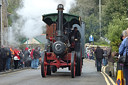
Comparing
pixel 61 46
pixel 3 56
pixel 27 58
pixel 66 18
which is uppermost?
pixel 66 18

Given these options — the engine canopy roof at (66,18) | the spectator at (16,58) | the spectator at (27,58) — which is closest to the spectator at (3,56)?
the spectator at (16,58)

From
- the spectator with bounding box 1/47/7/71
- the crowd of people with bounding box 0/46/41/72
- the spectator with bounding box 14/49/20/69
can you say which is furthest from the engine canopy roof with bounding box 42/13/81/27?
the spectator with bounding box 14/49/20/69

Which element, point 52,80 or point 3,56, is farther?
point 3,56

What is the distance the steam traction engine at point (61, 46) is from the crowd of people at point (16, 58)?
185 inches

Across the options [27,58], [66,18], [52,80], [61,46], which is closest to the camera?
[52,80]

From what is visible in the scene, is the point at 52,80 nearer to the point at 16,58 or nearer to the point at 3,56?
the point at 3,56

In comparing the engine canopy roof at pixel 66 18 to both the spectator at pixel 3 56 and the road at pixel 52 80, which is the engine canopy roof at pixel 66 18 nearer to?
the road at pixel 52 80

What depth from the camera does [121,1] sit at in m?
41.0

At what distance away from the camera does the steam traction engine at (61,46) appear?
1608 cm

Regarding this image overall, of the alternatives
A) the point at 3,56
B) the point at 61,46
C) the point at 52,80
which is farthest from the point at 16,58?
the point at 52,80

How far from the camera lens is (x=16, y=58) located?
2508 centimetres

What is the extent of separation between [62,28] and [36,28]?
14730 millimetres

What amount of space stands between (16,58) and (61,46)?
388 inches

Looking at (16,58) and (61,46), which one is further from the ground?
(61,46)
